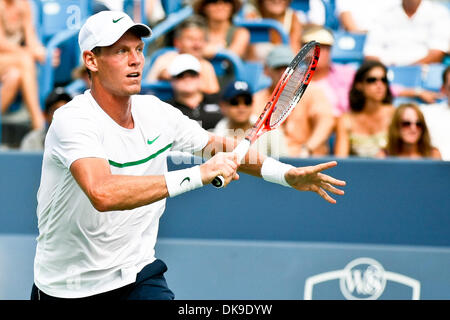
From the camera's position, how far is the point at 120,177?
3.52 meters

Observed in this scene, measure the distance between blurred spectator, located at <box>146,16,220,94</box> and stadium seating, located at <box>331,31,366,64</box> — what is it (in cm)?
117

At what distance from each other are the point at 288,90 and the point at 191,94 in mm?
2531

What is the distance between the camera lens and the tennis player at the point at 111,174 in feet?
11.7

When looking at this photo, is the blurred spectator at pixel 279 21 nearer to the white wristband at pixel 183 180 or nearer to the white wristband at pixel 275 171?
the white wristband at pixel 275 171

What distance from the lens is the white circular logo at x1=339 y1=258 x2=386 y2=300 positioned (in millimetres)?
5461

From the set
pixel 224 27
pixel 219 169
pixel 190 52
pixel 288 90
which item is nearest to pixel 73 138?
pixel 219 169

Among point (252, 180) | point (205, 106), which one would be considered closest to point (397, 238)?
point (252, 180)

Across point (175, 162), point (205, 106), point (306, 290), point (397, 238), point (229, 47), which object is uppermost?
point (229, 47)

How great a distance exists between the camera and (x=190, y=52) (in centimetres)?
743

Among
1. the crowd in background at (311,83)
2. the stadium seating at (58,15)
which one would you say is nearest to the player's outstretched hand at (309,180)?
the crowd in background at (311,83)

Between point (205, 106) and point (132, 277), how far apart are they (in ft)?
9.59

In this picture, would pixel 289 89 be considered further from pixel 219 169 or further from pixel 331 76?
pixel 331 76
